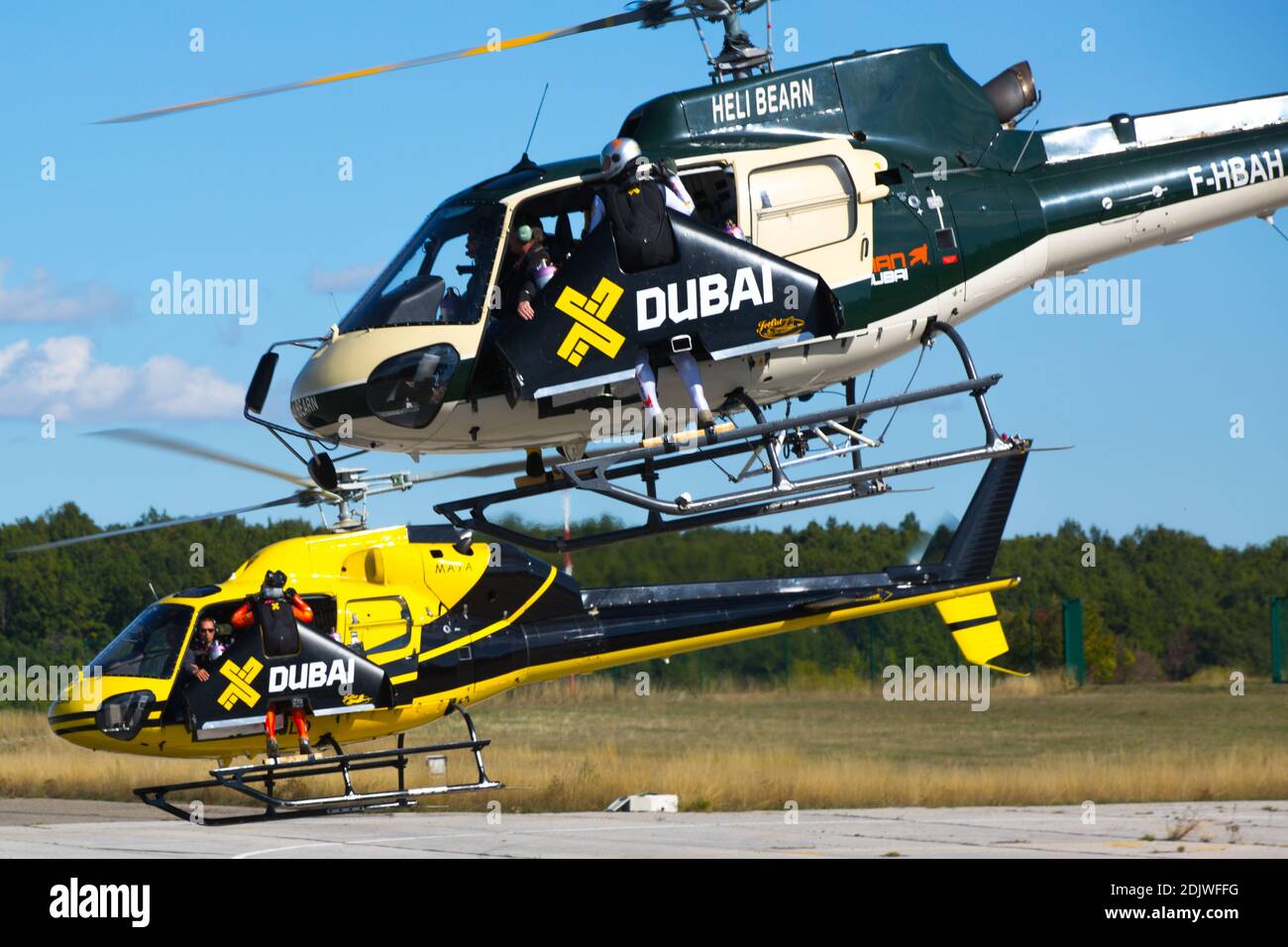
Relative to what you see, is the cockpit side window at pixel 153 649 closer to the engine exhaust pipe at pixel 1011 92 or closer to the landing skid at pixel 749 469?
the landing skid at pixel 749 469

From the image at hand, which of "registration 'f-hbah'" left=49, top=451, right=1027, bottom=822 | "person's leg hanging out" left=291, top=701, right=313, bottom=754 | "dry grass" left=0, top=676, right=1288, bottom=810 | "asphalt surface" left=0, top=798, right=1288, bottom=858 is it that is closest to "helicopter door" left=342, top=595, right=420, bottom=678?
"registration 'f-hbah'" left=49, top=451, right=1027, bottom=822

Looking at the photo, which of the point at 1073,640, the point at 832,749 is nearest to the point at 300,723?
the point at 832,749

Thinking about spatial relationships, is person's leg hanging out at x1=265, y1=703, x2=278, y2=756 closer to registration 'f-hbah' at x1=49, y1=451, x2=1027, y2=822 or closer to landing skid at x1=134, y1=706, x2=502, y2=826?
registration 'f-hbah' at x1=49, y1=451, x2=1027, y2=822

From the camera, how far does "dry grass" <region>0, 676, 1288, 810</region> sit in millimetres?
24125

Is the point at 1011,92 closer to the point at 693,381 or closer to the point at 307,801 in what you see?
the point at 693,381

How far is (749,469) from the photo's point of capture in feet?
45.2

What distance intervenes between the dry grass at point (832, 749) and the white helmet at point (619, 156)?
508 inches

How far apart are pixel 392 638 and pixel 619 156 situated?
259 inches

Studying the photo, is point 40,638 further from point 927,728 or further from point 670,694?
point 927,728

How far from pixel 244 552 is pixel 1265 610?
28.8 meters

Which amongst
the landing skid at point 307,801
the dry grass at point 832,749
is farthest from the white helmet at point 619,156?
the dry grass at point 832,749

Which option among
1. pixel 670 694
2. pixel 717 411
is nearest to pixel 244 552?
pixel 670 694

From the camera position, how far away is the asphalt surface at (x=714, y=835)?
1659 centimetres
